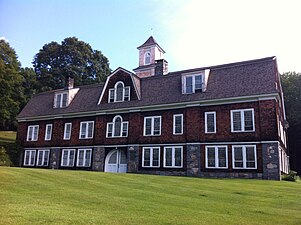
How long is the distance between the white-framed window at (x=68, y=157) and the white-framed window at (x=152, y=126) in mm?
8530

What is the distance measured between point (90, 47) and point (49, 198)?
57691 mm

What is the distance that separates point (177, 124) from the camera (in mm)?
24641

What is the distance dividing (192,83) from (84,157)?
1259cm

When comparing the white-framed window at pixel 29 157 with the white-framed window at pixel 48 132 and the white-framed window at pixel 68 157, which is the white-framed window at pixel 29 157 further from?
the white-framed window at pixel 68 157

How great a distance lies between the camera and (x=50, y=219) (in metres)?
6.79

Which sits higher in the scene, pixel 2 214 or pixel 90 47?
pixel 90 47

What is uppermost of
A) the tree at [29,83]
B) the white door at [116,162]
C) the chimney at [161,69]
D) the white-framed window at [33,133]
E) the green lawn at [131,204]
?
the tree at [29,83]

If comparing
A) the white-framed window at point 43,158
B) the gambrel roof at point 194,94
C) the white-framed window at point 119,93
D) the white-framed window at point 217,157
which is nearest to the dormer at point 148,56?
the gambrel roof at point 194,94

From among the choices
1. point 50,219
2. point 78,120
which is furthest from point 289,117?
point 50,219

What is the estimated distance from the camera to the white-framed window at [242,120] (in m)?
21.7

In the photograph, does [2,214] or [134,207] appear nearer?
[2,214]

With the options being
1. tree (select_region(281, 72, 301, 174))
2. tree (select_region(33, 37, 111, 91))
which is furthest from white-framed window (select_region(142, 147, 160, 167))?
tree (select_region(33, 37, 111, 91))

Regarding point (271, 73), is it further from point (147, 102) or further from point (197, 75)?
point (147, 102)

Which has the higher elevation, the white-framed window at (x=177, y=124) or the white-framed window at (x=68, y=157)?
the white-framed window at (x=177, y=124)
